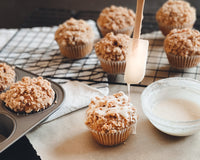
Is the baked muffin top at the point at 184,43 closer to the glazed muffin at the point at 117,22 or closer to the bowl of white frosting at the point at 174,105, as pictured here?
the bowl of white frosting at the point at 174,105

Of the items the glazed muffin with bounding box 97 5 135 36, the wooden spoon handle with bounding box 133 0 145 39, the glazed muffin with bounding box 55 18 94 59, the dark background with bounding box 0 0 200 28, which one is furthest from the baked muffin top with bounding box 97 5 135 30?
the wooden spoon handle with bounding box 133 0 145 39

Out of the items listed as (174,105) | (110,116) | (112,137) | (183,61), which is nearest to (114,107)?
(110,116)

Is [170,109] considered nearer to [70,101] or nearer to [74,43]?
[70,101]

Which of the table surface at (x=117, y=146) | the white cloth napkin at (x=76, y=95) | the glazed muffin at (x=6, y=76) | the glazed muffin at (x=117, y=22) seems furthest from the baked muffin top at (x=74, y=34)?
the table surface at (x=117, y=146)

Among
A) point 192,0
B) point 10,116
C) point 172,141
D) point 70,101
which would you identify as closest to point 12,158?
point 10,116

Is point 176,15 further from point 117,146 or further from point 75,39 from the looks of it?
point 117,146

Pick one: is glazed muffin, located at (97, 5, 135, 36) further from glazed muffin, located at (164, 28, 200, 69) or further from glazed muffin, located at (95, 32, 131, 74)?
glazed muffin, located at (164, 28, 200, 69)

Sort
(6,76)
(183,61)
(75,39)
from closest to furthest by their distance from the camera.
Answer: (6,76) → (183,61) → (75,39)
